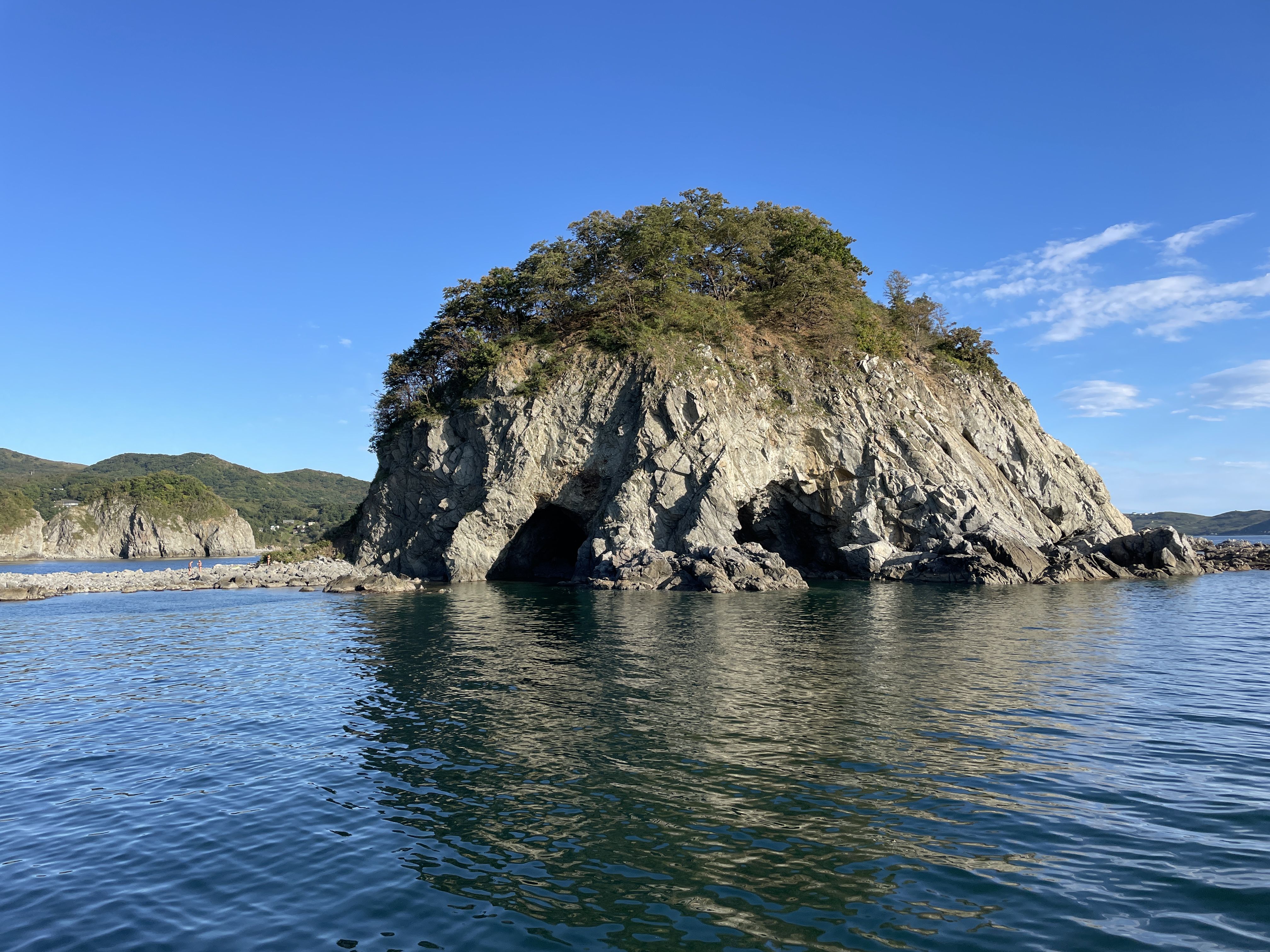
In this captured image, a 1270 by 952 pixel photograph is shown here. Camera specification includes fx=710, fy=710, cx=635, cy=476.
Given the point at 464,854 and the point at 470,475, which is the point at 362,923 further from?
the point at 470,475

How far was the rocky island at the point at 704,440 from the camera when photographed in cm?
4822

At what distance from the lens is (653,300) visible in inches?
2151

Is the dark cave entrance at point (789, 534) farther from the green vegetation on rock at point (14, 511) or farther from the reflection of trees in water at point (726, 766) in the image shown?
the green vegetation on rock at point (14, 511)

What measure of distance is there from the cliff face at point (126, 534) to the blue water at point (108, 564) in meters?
2.74

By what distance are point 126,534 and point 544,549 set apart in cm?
12886

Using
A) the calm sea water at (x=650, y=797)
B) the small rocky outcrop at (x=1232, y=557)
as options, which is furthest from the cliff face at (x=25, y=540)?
the small rocky outcrop at (x=1232, y=557)

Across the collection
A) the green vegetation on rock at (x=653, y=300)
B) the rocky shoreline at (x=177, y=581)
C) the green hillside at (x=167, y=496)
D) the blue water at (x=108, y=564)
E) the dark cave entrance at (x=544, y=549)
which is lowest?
the blue water at (x=108, y=564)

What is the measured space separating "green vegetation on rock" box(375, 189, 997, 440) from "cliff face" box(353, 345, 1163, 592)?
2092 mm

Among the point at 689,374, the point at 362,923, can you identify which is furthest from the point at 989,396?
the point at 362,923

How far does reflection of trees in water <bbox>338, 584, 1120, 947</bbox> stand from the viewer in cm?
805

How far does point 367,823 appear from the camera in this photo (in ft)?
34.3

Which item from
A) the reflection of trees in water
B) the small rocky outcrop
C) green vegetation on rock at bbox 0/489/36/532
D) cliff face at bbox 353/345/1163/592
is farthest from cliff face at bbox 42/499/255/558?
the small rocky outcrop

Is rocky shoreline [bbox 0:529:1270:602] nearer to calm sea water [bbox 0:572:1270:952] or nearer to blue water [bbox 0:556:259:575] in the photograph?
blue water [bbox 0:556:259:575]

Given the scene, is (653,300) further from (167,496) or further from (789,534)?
(167,496)
